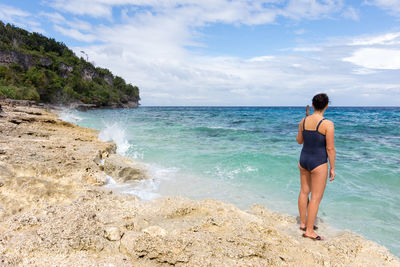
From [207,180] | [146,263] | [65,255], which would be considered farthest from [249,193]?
[65,255]

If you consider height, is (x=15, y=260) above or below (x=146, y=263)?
above

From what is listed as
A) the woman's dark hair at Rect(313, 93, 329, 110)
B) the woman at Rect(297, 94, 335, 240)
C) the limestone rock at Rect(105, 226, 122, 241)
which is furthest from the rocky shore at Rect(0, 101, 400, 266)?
the woman's dark hair at Rect(313, 93, 329, 110)

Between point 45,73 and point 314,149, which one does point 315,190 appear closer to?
point 314,149

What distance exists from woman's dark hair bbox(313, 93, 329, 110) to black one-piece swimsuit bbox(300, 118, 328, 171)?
23cm

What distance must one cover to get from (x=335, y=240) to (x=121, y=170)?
4.73 meters

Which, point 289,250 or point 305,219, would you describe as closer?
point 289,250

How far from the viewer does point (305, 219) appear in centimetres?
353

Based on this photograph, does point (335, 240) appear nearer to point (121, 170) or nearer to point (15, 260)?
point (15, 260)

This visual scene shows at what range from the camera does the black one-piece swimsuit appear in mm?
3186

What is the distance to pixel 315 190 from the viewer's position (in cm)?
332

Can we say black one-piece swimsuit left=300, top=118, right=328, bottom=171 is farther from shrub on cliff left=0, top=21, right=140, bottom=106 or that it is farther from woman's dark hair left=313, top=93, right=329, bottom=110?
shrub on cliff left=0, top=21, right=140, bottom=106

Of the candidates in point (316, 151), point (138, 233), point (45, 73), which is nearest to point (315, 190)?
point (316, 151)

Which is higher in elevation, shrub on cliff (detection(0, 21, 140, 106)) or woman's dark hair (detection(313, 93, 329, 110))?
shrub on cliff (detection(0, 21, 140, 106))

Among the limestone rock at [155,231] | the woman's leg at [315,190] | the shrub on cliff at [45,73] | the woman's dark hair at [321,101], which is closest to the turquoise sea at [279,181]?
the woman's leg at [315,190]
